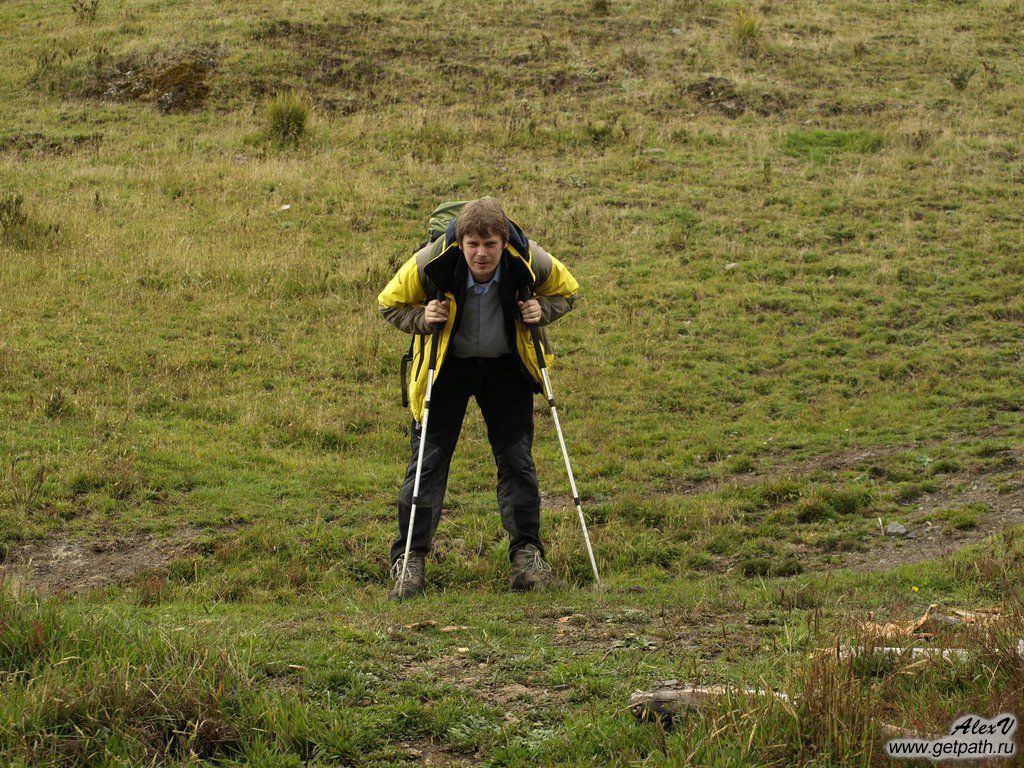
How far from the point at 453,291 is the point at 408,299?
35cm

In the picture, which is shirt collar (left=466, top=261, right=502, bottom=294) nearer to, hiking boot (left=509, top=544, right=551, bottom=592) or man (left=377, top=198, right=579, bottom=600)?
man (left=377, top=198, right=579, bottom=600)

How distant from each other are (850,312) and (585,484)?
6.14 m

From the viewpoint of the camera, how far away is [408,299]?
24.9 ft

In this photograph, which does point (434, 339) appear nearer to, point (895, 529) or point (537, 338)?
point (537, 338)

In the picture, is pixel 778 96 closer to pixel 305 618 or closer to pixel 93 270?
pixel 93 270

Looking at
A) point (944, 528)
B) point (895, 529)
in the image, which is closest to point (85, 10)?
point (895, 529)

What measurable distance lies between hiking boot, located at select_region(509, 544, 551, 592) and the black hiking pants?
0.23 ft

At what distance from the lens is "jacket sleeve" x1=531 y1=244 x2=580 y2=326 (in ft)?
25.1

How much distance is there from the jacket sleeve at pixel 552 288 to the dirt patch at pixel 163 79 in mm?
16901

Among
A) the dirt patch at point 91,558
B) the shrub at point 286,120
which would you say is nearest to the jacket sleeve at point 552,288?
the dirt patch at point 91,558

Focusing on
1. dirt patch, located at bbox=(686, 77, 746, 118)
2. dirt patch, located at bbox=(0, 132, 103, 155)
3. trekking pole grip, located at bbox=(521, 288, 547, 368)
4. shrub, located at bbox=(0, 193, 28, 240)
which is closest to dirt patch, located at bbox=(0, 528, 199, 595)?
trekking pole grip, located at bbox=(521, 288, 547, 368)

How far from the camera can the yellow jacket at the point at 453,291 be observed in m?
7.38

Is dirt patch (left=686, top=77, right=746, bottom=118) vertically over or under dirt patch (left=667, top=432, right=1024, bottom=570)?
over

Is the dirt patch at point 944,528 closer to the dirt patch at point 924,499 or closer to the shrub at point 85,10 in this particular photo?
the dirt patch at point 924,499
